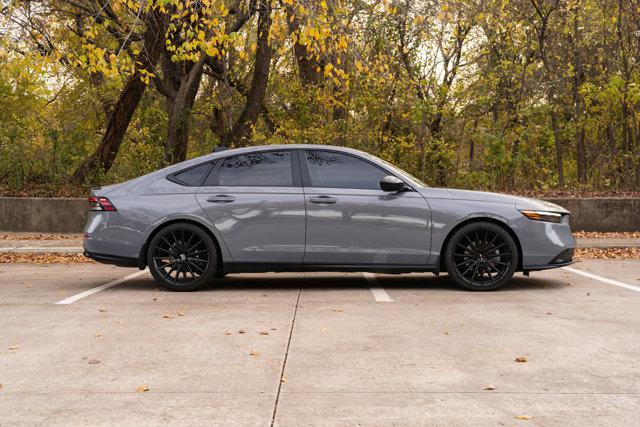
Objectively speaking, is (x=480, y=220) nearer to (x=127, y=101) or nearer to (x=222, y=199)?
(x=222, y=199)

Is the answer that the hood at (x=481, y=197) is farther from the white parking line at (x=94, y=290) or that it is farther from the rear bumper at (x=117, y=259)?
the white parking line at (x=94, y=290)

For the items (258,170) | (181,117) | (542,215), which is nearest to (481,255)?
(542,215)

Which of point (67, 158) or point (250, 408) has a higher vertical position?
point (67, 158)

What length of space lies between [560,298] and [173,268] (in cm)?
419

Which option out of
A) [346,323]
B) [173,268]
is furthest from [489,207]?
[173,268]

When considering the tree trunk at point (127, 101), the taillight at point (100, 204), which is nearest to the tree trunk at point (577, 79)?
the tree trunk at point (127, 101)

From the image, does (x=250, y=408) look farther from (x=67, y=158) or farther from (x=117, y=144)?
(x=117, y=144)

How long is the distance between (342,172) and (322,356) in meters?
3.66

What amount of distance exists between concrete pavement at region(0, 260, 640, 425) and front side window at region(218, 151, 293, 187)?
4.04 ft

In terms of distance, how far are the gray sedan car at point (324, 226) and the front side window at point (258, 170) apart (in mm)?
14

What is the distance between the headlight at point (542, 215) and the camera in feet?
30.0

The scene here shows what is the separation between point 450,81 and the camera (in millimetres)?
21656

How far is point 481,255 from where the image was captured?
916 cm

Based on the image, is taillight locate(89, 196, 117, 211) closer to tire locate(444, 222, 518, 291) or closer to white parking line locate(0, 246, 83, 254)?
tire locate(444, 222, 518, 291)
